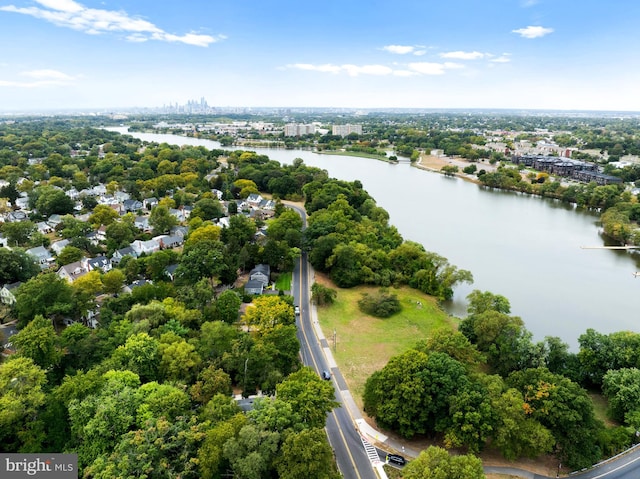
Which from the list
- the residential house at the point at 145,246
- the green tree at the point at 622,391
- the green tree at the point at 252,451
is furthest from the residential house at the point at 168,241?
the green tree at the point at 622,391

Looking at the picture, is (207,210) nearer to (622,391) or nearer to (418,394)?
(418,394)

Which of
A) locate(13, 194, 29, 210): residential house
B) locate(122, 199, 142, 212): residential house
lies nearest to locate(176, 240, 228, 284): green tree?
locate(122, 199, 142, 212): residential house

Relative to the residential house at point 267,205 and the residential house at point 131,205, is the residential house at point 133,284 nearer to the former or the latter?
the residential house at point 131,205

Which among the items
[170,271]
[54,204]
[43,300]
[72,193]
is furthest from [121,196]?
[43,300]

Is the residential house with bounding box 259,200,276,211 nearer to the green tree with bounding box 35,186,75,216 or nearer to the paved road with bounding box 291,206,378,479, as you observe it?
the paved road with bounding box 291,206,378,479

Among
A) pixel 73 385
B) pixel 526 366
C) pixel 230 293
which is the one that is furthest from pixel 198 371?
pixel 526 366
